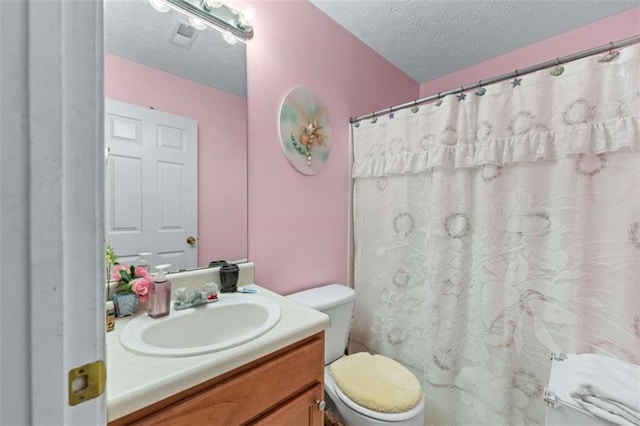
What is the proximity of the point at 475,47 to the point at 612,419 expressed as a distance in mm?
2008

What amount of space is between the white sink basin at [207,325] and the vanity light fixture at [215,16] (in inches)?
44.7

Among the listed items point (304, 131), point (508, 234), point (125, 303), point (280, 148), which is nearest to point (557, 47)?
point (508, 234)

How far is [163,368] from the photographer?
0.63 meters

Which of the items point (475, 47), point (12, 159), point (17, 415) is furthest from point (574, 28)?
point (17, 415)

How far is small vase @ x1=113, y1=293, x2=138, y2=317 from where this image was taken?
91 cm

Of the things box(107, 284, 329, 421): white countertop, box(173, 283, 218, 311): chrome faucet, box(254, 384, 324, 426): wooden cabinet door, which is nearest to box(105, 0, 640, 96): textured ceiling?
box(173, 283, 218, 311): chrome faucet

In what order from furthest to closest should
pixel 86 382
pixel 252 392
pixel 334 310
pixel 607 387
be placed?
pixel 334 310, pixel 607 387, pixel 252 392, pixel 86 382

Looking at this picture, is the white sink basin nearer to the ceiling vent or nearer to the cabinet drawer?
the cabinet drawer

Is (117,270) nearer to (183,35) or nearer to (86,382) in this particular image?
(86,382)

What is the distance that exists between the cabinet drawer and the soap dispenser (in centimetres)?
38

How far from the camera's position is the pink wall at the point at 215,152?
1.09m

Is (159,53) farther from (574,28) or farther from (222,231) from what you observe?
(574,28)

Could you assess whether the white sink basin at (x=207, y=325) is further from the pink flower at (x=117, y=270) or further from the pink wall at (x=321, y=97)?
the pink wall at (x=321, y=97)

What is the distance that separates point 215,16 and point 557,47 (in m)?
2.04
